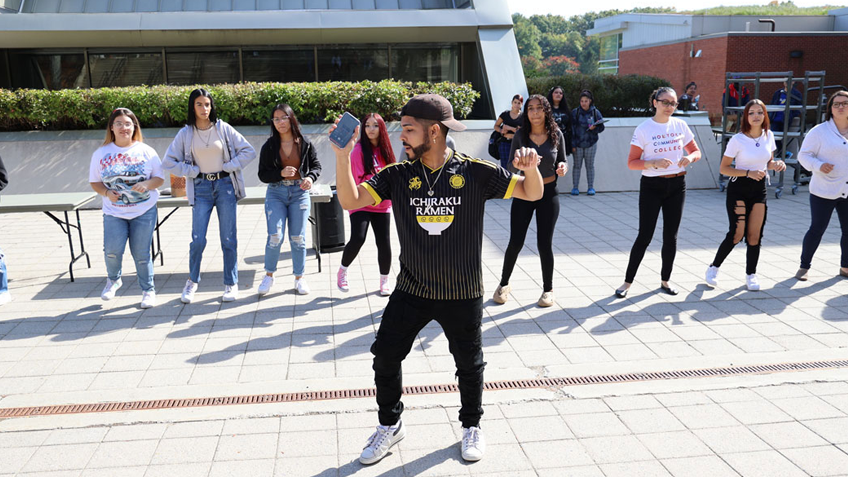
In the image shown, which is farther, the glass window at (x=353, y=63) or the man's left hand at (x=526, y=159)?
the glass window at (x=353, y=63)

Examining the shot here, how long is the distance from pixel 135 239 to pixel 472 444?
4045 millimetres

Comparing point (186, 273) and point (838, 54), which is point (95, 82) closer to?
point (186, 273)

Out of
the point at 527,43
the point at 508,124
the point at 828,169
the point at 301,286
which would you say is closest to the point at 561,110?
the point at 508,124

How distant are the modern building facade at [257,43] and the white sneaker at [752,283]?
7959 mm

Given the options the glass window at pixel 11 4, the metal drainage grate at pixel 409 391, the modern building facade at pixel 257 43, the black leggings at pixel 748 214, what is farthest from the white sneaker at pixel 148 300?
the glass window at pixel 11 4

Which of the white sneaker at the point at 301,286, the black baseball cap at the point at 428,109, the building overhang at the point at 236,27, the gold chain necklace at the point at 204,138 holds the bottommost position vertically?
the white sneaker at the point at 301,286

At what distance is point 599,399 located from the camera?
4.51m

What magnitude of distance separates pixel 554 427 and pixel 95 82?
14272 millimetres

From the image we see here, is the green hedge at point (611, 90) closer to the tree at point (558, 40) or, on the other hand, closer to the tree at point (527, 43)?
the tree at point (558, 40)

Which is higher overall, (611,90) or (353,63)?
(353,63)

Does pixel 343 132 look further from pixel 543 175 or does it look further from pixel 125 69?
pixel 125 69

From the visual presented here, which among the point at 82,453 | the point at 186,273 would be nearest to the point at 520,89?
the point at 186,273

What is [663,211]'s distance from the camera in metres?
6.44

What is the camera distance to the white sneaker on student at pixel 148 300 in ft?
21.2
